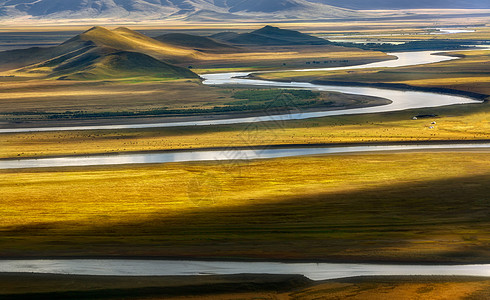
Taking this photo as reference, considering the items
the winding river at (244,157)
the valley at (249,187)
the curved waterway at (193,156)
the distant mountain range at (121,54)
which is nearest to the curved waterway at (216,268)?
the winding river at (244,157)

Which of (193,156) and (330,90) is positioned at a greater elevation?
(193,156)

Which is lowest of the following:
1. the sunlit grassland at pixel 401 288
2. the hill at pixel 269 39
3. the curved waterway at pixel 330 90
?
the hill at pixel 269 39

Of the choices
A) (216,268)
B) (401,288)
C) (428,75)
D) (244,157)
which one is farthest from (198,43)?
(401,288)

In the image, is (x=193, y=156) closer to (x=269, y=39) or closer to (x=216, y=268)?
(x=216, y=268)

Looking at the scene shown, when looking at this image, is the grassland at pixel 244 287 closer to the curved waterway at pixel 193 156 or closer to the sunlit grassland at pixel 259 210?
the sunlit grassland at pixel 259 210

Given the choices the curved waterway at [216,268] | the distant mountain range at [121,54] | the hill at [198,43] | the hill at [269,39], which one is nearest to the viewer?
the curved waterway at [216,268]
